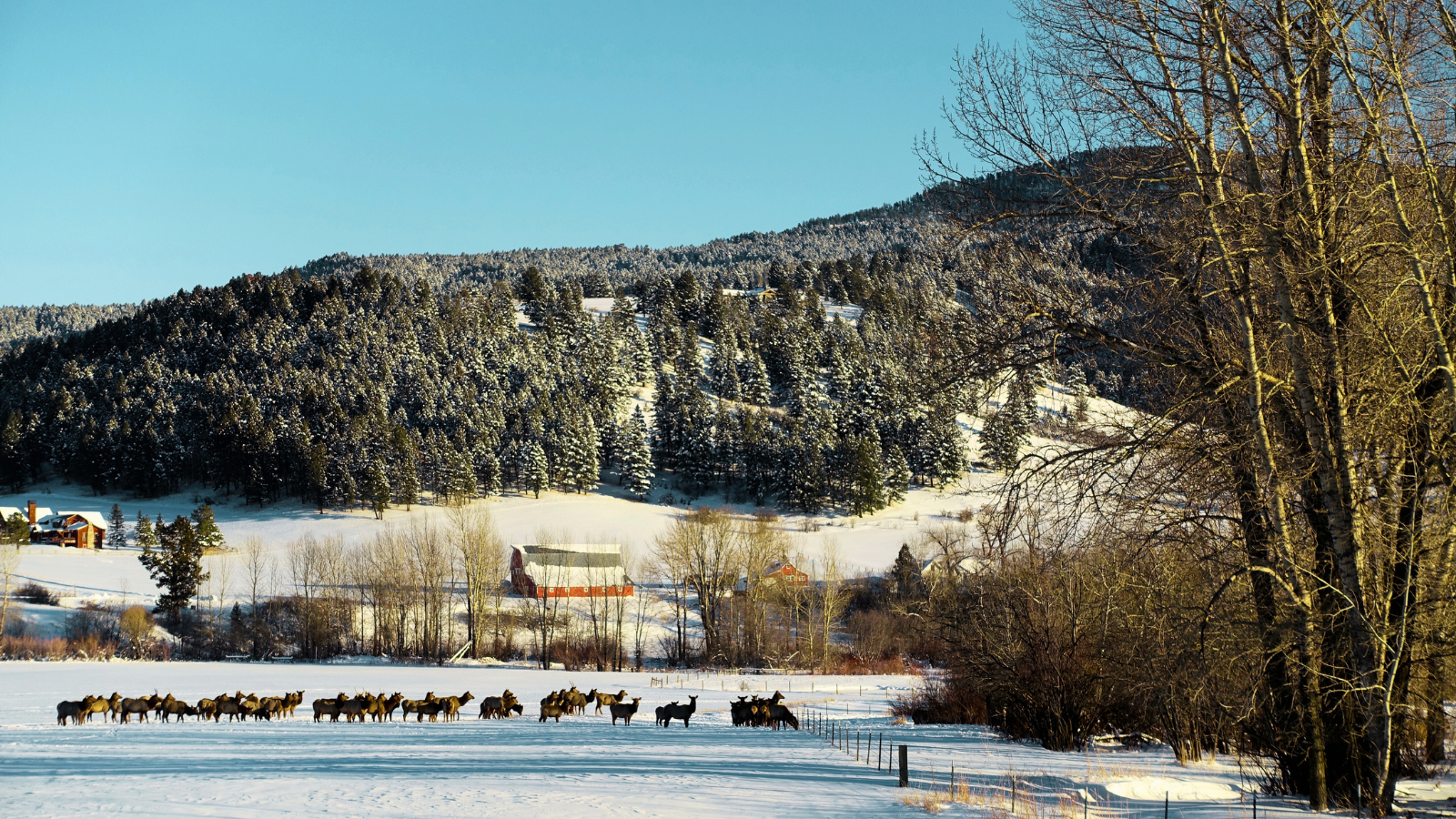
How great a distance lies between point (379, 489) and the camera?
93.8 meters

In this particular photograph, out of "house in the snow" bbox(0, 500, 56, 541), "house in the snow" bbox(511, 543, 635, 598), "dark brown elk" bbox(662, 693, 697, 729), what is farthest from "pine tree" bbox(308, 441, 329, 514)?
"dark brown elk" bbox(662, 693, 697, 729)

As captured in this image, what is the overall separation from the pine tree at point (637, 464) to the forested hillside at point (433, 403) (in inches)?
9.5

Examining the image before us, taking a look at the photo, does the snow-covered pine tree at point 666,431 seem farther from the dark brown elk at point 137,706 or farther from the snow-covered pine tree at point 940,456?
the dark brown elk at point 137,706

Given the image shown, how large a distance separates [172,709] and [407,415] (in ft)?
309

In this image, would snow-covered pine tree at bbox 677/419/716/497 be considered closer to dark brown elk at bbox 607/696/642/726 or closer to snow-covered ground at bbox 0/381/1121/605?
snow-covered ground at bbox 0/381/1121/605

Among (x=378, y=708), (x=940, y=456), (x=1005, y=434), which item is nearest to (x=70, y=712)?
(x=378, y=708)

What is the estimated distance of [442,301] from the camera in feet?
482

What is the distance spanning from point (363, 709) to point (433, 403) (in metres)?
93.2

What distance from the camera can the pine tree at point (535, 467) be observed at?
102000 millimetres

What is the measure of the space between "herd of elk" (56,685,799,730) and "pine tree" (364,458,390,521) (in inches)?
2723

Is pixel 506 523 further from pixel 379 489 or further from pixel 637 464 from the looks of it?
pixel 637 464

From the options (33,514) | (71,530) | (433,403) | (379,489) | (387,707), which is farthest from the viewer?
(433,403)

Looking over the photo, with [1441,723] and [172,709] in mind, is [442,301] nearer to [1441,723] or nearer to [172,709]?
[172,709]

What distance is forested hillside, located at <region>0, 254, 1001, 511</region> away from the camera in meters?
102
